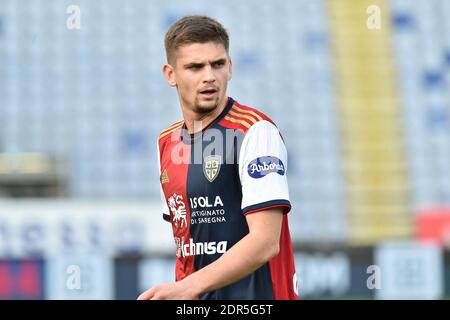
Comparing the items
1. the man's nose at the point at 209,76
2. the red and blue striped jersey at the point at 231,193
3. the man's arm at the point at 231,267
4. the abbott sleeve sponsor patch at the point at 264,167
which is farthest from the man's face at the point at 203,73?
the man's arm at the point at 231,267

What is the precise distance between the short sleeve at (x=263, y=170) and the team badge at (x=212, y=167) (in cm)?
8

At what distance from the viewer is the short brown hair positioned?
254 centimetres

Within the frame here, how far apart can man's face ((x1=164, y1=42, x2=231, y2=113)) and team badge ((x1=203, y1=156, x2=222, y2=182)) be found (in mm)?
163

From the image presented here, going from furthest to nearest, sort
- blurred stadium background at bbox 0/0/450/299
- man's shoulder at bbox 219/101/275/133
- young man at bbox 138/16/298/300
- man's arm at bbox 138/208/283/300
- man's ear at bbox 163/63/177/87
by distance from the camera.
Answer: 1. blurred stadium background at bbox 0/0/450/299
2. man's ear at bbox 163/63/177/87
3. man's shoulder at bbox 219/101/275/133
4. young man at bbox 138/16/298/300
5. man's arm at bbox 138/208/283/300

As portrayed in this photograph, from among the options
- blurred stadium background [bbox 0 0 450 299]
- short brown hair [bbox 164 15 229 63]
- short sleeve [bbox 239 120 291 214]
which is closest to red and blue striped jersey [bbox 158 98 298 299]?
short sleeve [bbox 239 120 291 214]

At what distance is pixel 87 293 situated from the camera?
9352 millimetres

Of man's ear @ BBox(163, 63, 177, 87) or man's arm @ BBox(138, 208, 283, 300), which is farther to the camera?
man's ear @ BBox(163, 63, 177, 87)

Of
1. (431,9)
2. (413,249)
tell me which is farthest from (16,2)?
(413,249)

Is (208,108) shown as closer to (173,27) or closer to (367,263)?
(173,27)

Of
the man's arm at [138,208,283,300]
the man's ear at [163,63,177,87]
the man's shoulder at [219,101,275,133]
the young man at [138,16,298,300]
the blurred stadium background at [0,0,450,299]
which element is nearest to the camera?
the man's arm at [138,208,283,300]

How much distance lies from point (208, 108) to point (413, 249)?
7.96 m

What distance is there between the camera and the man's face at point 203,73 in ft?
8.32

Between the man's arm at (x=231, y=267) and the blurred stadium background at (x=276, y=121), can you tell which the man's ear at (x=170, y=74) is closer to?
the man's arm at (x=231, y=267)

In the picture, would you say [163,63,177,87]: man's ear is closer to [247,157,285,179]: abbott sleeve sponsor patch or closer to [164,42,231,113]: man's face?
[164,42,231,113]: man's face
